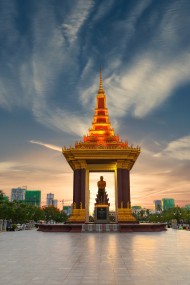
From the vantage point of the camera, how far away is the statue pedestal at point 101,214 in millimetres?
46656

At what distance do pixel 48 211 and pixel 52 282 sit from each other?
4843 inches

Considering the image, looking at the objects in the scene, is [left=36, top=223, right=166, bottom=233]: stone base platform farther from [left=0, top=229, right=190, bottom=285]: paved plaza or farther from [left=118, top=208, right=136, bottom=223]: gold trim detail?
[left=0, top=229, right=190, bottom=285]: paved plaza

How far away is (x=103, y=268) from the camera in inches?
482

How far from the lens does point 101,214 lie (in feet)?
155

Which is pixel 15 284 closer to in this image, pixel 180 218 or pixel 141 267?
pixel 141 267

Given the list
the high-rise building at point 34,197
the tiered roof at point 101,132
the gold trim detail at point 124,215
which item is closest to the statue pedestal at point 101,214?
the gold trim detail at point 124,215

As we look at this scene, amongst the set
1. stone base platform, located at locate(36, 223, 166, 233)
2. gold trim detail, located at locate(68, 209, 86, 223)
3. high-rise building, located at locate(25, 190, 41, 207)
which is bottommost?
stone base platform, located at locate(36, 223, 166, 233)

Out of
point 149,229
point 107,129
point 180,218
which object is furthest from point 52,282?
point 180,218

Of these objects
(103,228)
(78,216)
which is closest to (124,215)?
(103,228)

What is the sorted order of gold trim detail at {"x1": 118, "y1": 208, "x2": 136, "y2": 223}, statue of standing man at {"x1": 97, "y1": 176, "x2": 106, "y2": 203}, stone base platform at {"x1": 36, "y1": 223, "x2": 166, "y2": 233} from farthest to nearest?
statue of standing man at {"x1": 97, "y1": 176, "x2": 106, "y2": 203} → gold trim detail at {"x1": 118, "y1": 208, "x2": 136, "y2": 223} → stone base platform at {"x1": 36, "y1": 223, "x2": 166, "y2": 233}

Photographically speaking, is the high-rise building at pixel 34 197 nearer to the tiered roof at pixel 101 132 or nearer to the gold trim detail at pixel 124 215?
the tiered roof at pixel 101 132

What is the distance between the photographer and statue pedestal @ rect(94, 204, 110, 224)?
153 ft

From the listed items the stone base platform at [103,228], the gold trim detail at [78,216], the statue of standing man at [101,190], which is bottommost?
the stone base platform at [103,228]

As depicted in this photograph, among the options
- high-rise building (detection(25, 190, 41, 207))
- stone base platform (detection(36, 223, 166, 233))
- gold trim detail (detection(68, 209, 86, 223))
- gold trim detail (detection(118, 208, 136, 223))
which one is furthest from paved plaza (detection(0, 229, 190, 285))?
high-rise building (detection(25, 190, 41, 207))
